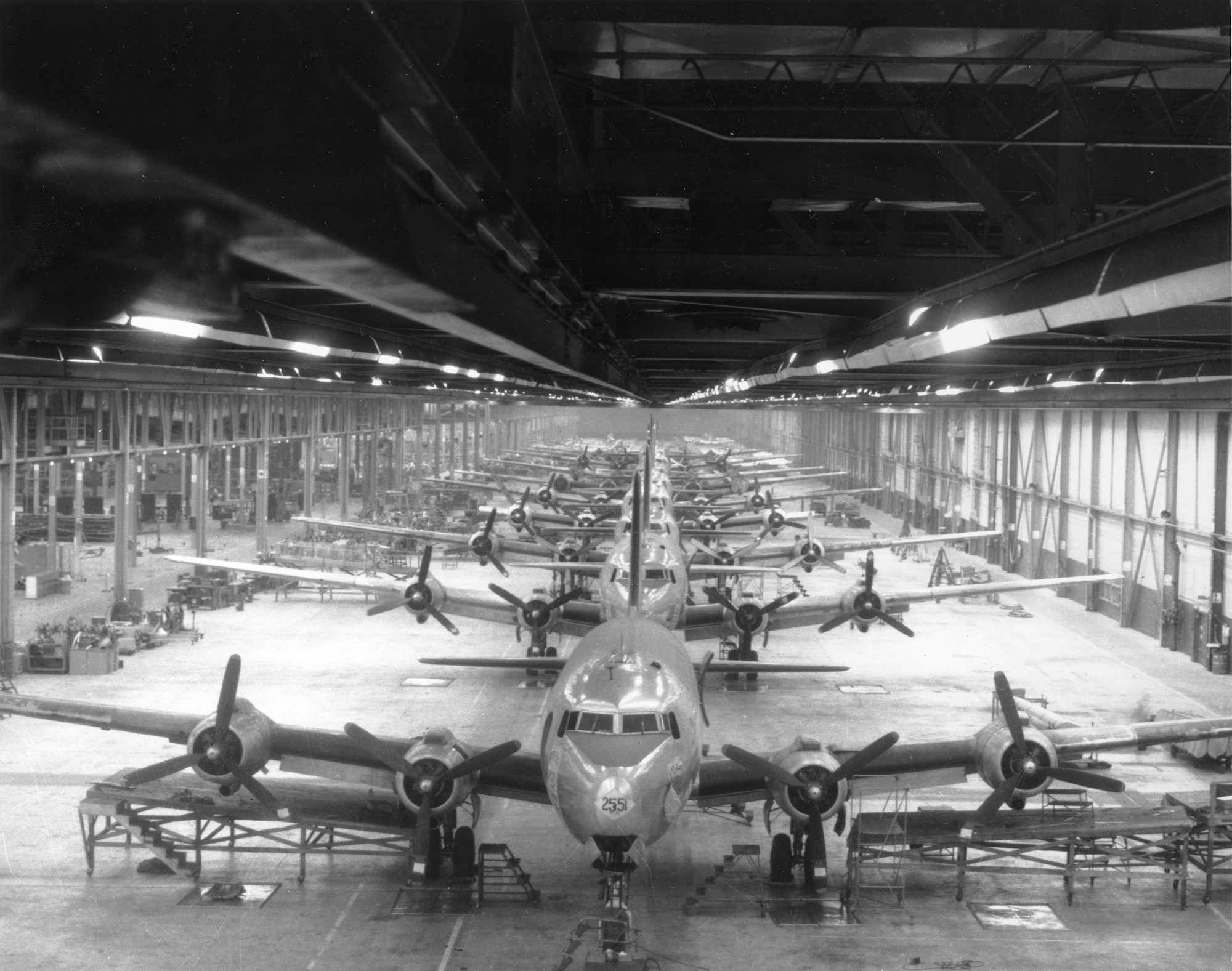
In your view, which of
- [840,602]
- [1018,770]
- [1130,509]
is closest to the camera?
[1018,770]

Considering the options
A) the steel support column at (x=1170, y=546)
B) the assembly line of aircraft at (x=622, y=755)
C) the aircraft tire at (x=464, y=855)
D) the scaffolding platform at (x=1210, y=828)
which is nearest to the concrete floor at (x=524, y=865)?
the scaffolding platform at (x=1210, y=828)

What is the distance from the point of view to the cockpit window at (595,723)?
16.9 meters

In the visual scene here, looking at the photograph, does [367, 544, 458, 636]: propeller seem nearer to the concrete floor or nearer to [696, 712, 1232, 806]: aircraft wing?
the concrete floor

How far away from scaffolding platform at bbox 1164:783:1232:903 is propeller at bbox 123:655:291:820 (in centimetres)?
1650

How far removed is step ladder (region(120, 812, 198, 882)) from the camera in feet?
69.4

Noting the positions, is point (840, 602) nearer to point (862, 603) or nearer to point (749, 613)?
point (862, 603)

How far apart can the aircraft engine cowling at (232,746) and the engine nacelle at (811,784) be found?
8.63 m

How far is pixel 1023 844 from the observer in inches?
859

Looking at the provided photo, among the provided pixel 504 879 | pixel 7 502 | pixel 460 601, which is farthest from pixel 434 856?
pixel 7 502

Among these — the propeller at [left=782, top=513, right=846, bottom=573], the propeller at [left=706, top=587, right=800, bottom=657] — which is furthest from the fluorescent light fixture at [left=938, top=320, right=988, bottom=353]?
the propeller at [left=782, top=513, right=846, bottom=573]

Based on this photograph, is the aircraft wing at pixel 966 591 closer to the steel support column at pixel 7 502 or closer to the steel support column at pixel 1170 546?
the steel support column at pixel 1170 546

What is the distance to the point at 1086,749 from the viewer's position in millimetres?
20516

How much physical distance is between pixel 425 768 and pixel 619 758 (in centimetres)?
435

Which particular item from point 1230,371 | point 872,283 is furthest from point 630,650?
point 1230,371
